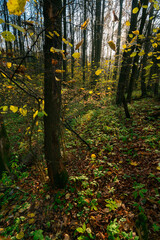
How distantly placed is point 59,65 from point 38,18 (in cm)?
68

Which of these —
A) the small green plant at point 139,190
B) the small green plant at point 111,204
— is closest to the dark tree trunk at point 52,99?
the small green plant at point 111,204

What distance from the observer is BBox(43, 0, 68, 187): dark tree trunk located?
1.68 meters

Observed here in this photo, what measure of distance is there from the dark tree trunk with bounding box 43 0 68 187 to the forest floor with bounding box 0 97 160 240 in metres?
0.49

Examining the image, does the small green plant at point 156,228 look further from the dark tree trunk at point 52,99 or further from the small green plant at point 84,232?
the dark tree trunk at point 52,99

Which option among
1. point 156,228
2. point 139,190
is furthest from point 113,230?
point 139,190

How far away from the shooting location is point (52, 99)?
2.05 meters

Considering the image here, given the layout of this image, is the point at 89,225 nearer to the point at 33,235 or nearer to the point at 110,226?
the point at 110,226

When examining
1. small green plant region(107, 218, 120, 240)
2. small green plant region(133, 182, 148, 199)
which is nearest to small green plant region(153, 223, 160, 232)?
small green plant region(133, 182, 148, 199)

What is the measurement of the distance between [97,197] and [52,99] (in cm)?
Result: 216

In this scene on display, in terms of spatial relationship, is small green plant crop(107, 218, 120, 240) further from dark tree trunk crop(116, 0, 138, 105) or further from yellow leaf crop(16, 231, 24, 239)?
dark tree trunk crop(116, 0, 138, 105)

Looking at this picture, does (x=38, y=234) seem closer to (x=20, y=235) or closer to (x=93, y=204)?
(x=20, y=235)

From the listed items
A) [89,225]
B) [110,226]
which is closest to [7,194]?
[89,225]

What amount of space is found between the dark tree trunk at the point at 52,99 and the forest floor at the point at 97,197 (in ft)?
1.60

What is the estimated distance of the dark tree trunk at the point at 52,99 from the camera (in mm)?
1676
